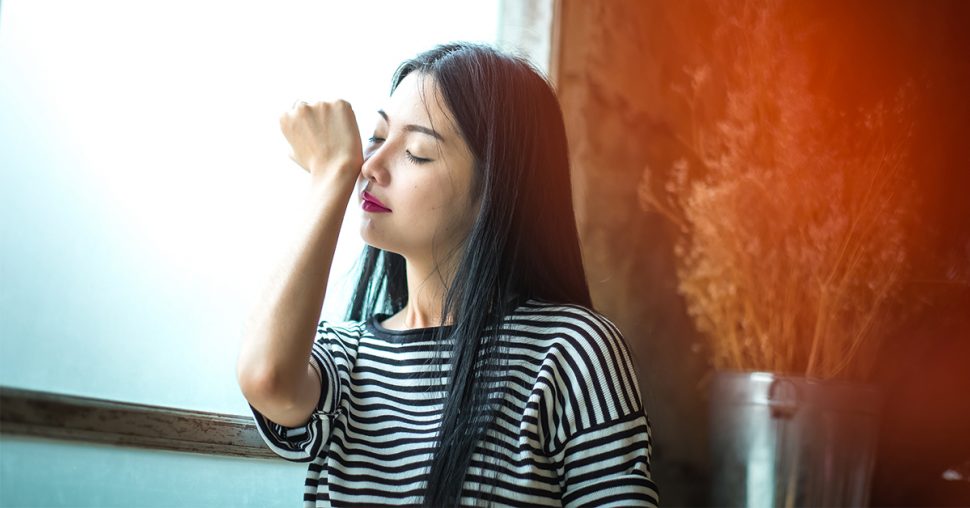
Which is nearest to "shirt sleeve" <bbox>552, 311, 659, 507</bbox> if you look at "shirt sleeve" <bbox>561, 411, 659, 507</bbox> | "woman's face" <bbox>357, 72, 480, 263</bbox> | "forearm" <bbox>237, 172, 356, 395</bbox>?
"shirt sleeve" <bbox>561, 411, 659, 507</bbox>

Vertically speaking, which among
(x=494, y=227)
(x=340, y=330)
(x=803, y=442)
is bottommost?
(x=803, y=442)

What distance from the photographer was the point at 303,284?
89 cm

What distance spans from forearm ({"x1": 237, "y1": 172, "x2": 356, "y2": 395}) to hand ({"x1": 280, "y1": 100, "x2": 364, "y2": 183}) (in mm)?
46

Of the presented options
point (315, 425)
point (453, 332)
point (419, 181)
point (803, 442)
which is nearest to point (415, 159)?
point (419, 181)

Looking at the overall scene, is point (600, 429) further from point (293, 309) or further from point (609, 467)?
point (293, 309)

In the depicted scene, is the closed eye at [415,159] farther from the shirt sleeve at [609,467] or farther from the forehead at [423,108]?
the shirt sleeve at [609,467]

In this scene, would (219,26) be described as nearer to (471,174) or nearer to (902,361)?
(471,174)

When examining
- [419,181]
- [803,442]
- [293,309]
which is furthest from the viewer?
[803,442]

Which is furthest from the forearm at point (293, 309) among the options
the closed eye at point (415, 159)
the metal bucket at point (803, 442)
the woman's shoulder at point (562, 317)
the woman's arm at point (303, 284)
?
the metal bucket at point (803, 442)

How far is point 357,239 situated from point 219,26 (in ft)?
1.16

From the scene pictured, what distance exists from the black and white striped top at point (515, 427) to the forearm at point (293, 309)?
9 cm

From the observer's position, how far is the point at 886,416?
142 centimetres

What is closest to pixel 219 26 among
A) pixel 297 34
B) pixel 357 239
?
pixel 297 34

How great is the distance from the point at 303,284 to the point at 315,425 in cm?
18
